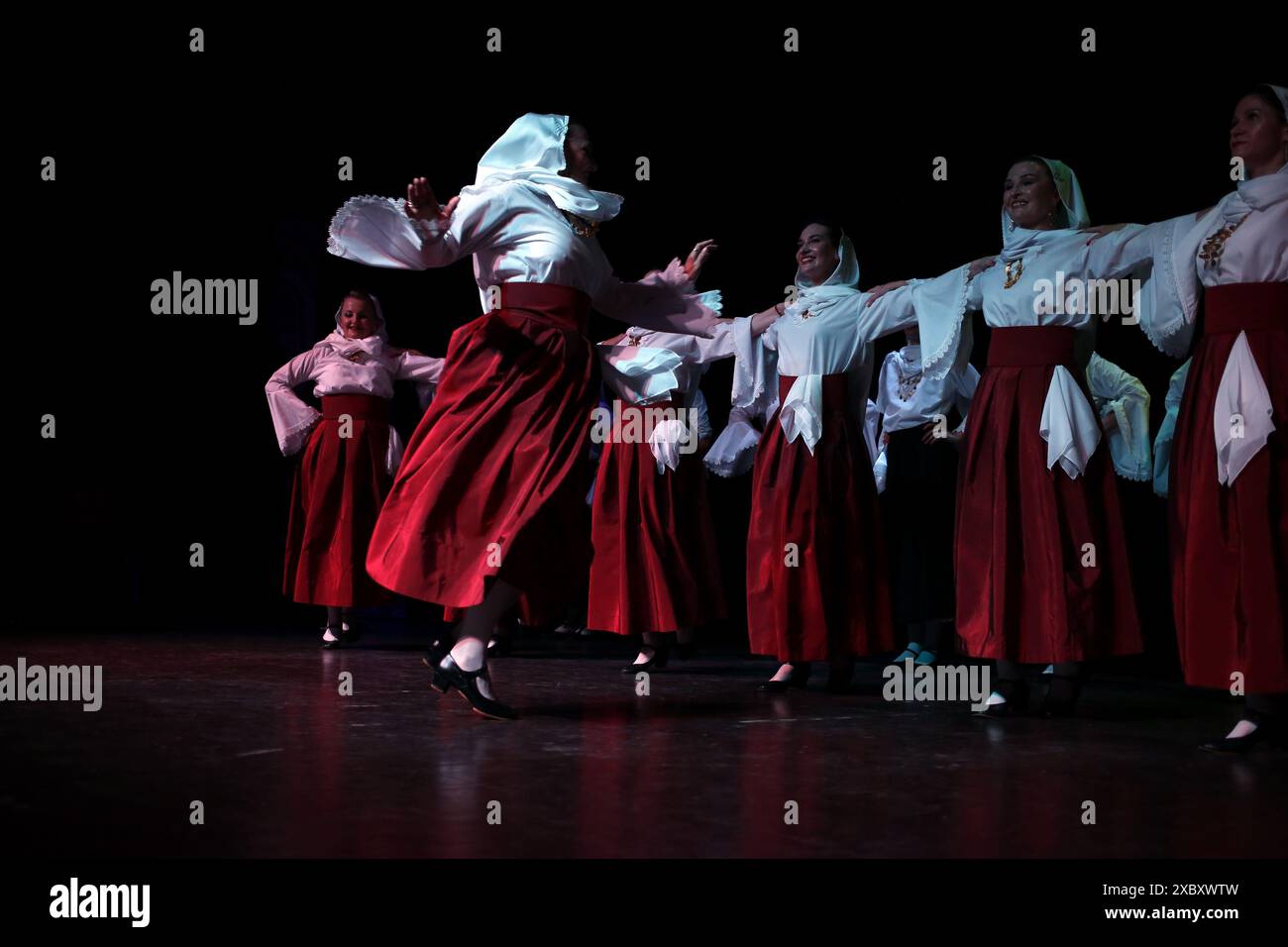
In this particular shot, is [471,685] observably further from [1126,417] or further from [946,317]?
[1126,417]

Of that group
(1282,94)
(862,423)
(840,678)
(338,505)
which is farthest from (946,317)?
(338,505)

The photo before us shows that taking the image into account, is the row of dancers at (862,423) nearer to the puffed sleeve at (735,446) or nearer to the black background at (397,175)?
the puffed sleeve at (735,446)

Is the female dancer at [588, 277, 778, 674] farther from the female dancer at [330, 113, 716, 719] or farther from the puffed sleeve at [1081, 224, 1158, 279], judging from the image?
the puffed sleeve at [1081, 224, 1158, 279]

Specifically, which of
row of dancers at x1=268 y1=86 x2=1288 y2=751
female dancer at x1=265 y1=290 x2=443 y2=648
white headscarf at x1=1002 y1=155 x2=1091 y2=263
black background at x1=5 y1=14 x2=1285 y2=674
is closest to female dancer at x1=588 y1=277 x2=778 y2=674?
row of dancers at x1=268 y1=86 x2=1288 y2=751

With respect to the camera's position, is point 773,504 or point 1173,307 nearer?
point 1173,307

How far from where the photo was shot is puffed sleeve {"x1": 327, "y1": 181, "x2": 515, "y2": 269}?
3.20 meters

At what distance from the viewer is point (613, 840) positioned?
1883mm

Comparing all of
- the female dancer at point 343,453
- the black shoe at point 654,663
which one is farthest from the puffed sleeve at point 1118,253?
the female dancer at point 343,453

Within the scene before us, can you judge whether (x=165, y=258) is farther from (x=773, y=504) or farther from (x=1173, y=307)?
(x=1173, y=307)

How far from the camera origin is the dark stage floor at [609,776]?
189cm

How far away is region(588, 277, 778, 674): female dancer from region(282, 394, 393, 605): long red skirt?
113 centimetres

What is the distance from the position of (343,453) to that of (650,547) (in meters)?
1.58
